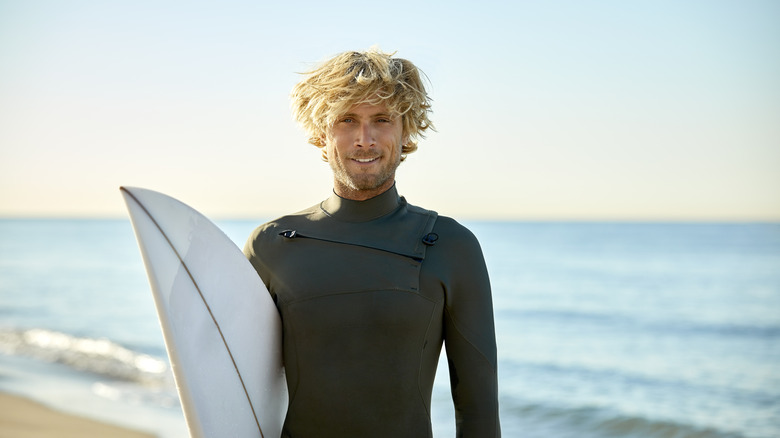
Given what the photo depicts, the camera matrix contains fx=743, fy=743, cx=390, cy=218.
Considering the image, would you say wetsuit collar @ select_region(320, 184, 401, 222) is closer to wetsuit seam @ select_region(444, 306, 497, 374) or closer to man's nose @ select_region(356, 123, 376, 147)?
man's nose @ select_region(356, 123, 376, 147)

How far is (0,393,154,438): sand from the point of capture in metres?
5.55

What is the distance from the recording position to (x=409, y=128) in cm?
203

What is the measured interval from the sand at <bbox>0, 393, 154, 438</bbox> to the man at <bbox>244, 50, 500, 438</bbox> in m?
4.30

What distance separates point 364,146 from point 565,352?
9481 millimetres

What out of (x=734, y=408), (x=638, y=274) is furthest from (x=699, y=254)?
(x=734, y=408)

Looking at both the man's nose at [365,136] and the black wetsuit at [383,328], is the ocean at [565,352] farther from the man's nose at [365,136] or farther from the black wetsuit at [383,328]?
the man's nose at [365,136]

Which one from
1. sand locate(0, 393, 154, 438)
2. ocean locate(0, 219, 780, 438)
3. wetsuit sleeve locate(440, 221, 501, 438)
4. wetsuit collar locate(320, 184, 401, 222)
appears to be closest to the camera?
wetsuit sleeve locate(440, 221, 501, 438)

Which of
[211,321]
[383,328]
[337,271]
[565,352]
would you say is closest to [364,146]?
[337,271]

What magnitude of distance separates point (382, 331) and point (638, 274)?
22.3 metres

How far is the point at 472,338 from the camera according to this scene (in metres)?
1.88

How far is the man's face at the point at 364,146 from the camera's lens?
190 cm

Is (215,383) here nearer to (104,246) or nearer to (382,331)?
(382,331)

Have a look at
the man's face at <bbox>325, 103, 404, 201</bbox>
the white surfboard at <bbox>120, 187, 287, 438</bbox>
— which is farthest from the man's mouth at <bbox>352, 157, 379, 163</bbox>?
the white surfboard at <bbox>120, 187, 287, 438</bbox>

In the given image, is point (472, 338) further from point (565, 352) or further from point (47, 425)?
point (565, 352)
